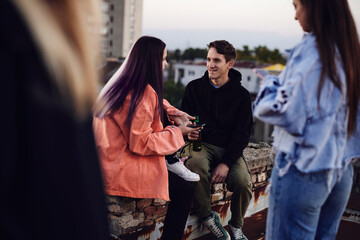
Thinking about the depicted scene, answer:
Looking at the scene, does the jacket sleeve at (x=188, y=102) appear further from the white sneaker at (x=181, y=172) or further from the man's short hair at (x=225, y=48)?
the white sneaker at (x=181, y=172)

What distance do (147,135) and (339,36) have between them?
4.53 feet

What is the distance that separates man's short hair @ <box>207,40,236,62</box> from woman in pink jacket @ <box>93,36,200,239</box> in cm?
121

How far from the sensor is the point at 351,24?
1.57 metres

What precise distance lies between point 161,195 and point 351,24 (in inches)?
63.1

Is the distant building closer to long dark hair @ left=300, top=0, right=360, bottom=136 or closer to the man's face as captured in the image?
the man's face

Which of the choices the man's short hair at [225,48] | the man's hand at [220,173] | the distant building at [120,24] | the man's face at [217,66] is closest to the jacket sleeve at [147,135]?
the man's hand at [220,173]

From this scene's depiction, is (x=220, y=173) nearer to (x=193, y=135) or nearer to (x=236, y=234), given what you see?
(x=193, y=135)

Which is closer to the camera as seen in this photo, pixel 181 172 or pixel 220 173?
pixel 181 172


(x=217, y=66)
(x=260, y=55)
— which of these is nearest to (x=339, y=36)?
(x=217, y=66)

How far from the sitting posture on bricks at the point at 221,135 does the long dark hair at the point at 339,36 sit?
1.64 m

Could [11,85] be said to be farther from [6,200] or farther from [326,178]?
[326,178]

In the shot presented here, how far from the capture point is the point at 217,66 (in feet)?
11.5

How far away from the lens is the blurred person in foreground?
56cm

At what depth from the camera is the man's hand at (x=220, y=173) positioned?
3.10 m
